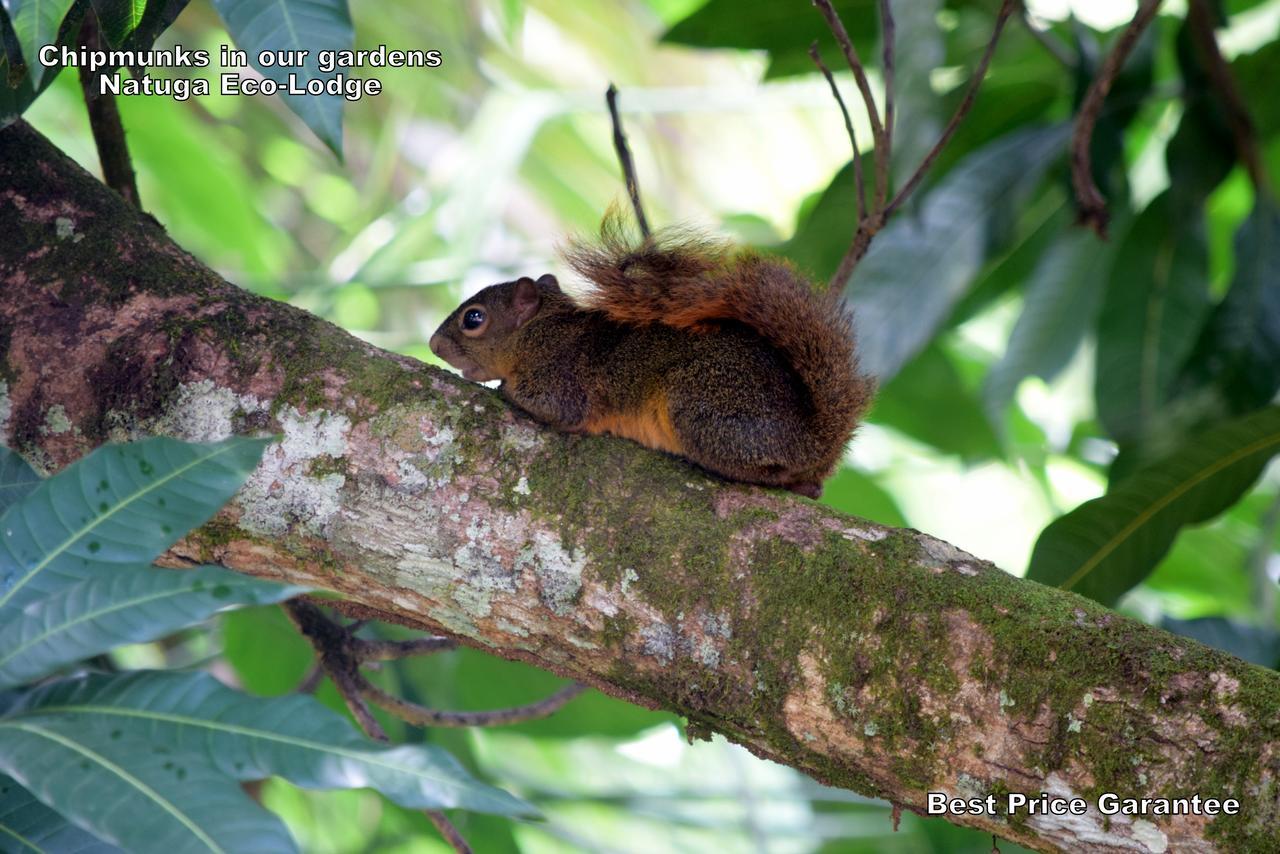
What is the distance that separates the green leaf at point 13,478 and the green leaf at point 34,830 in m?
0.41

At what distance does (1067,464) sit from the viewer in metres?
4.79

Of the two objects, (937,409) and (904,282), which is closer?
(904,282)

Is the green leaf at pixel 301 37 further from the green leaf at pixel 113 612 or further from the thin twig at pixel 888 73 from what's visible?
the thin twig at pixel 888 73

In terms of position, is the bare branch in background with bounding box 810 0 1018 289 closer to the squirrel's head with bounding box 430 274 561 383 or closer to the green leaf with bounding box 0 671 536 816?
the squirrel's head with bounding box 430 274 561 383

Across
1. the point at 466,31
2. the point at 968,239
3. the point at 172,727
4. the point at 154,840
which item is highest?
the point at 466,31

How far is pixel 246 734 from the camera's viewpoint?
126cm

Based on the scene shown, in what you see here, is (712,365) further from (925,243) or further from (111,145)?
(111,145)

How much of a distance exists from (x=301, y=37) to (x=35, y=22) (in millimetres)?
359

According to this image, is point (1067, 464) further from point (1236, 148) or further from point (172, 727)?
point (172, 727)

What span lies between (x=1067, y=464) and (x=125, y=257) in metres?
3.92

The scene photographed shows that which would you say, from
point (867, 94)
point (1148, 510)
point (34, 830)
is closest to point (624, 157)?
point (867, 94)

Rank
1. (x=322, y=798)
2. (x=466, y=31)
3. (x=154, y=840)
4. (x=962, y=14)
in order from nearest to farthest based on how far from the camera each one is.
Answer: (x=154, y=840), (x=962, y=14), (x=322, y=798), (x=466, y=31)

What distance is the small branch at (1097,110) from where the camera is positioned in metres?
2.66

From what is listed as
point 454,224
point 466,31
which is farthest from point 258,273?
point 466,31
